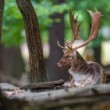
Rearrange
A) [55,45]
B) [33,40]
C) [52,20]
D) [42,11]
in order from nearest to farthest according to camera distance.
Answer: [33,40] → [42,11] → [52,20] → [55,45]

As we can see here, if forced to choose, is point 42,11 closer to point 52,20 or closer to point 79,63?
point 52,20

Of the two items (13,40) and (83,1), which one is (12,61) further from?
(83,1)

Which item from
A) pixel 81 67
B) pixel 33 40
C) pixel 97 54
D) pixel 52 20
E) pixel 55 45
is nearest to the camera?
pixel 81 67

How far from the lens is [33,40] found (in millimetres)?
5969

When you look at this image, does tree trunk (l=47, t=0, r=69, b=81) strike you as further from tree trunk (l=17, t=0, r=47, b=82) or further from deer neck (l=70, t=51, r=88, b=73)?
deer neck (l=70, t=51, r=88, b=73)

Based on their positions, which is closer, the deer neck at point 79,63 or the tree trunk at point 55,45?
the deer neck at point 79,63

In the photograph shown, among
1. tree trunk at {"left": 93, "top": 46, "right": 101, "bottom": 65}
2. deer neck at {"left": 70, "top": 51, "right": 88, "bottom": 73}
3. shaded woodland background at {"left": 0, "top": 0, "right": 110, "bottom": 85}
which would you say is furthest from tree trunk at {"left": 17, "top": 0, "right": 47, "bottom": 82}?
tree trunk at {"left": 93, "top": 46, "right": 101, "bottom": 65}

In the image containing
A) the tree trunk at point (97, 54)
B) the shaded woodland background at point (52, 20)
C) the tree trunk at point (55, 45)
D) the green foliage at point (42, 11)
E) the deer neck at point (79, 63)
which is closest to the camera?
the deer neck at point (79, 63)

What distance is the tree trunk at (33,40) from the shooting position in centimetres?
577

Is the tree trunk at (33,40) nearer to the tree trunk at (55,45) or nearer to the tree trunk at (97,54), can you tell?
the tree trunk at (55,45)

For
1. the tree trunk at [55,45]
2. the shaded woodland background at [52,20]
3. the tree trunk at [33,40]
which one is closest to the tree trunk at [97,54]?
the shaded woodland background at [52,20]

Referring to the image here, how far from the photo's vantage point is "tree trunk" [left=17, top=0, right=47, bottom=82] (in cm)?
577

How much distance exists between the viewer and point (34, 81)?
241 inches

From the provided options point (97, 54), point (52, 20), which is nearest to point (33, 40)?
point (52, 20)
